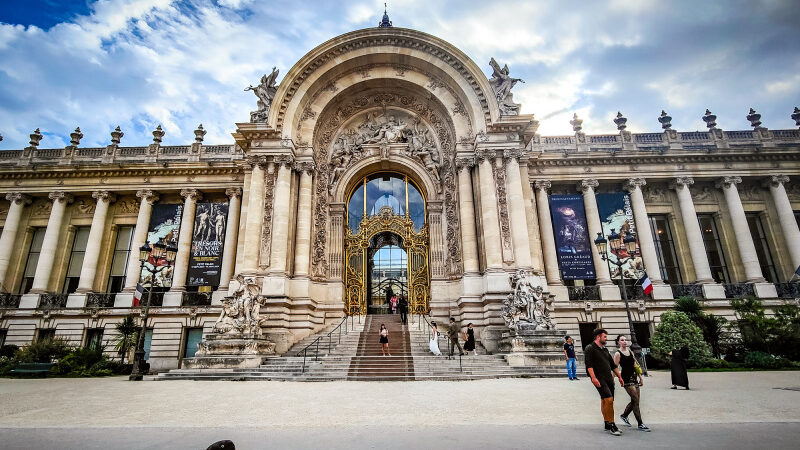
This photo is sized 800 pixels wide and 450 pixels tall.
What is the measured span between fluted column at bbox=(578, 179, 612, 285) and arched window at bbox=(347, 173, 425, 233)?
31.3 ft

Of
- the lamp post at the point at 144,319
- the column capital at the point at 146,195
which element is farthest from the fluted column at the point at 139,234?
the lamp post at the point at 144,319

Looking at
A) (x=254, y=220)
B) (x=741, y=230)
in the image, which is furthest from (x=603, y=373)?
(x=741, y=230)

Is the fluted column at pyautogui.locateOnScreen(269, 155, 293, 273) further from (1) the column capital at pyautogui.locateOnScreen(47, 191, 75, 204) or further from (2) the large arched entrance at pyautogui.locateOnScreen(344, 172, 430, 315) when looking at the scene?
(1) the column capital at pyautogui.locateOnScreen(47, 191, 75, 204)

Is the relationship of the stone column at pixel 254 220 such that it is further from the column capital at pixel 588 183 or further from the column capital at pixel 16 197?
the column capital at pixel 588 183

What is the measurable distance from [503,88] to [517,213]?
6.33m

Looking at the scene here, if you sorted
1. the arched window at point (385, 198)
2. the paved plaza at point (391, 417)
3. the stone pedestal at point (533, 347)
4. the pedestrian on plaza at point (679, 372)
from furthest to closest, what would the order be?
the arched window at point (385, 198) → the stone pedestal at point (533, 347) → the pedestrian on plaza at point (679, 372) → the paved plaza at point (391, 417)

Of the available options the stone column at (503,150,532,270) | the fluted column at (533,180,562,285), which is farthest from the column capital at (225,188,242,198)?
the fluted column at (533,180,562,285)

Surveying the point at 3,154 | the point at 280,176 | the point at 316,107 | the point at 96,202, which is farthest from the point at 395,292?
the point at 3,154

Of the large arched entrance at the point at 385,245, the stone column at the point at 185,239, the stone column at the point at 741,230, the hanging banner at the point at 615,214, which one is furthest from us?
the hanging banner at the point at 615,214

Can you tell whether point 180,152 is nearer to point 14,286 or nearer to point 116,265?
point 116,265

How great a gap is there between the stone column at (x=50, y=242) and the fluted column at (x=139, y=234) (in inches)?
162

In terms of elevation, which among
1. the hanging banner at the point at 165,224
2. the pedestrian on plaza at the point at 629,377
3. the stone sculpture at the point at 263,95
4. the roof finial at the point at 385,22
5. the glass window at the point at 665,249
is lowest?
the pedestrian on plaza at the point at 629,377

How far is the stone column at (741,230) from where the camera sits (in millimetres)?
21250

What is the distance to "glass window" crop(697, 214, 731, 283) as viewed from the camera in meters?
22.7
